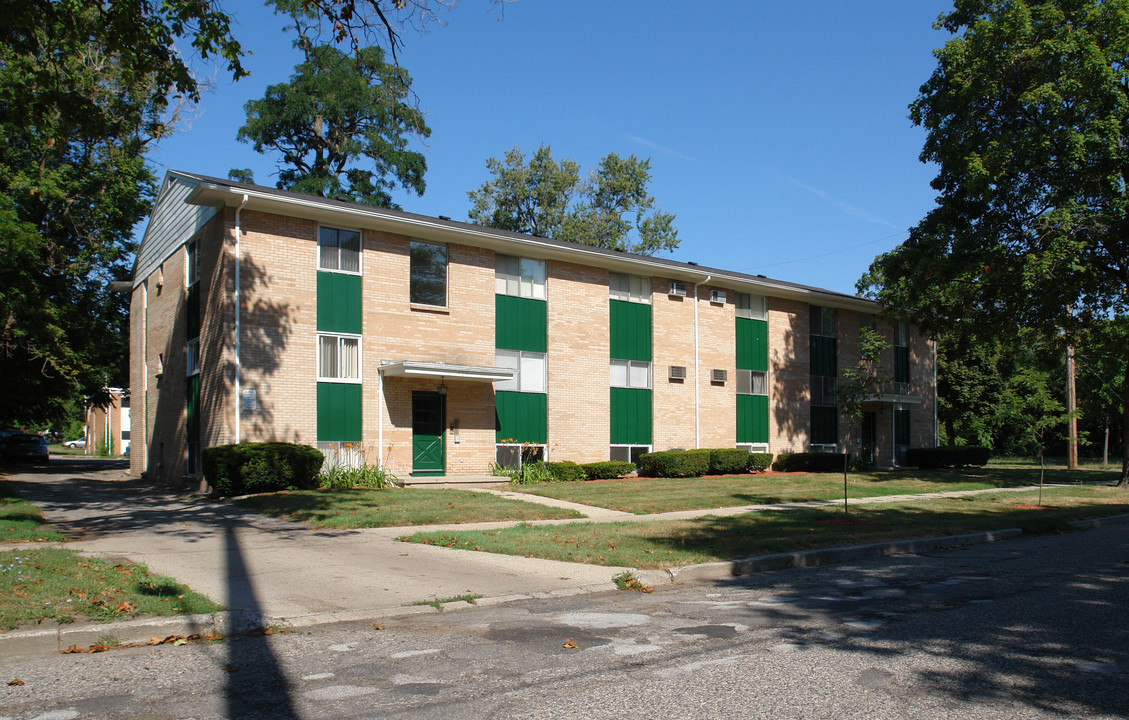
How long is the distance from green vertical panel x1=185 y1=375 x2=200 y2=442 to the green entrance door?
18.5 ft

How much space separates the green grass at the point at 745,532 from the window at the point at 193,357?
12501 mm

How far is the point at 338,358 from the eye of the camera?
2092 cm

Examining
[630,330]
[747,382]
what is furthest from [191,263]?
[747,382]

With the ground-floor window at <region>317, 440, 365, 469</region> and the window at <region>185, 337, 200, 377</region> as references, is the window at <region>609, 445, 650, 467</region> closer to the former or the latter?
the ground-floor window at <region>317, 440, 365, 469</region>

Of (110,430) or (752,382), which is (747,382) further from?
(110,430)

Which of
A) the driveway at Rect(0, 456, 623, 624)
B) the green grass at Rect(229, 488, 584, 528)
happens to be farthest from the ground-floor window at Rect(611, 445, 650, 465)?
the driveway at Rect(0, 456, 623, 624)

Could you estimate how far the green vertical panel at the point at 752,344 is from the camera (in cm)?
2975

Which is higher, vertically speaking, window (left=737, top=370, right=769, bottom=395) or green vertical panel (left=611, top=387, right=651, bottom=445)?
window (left=737, top=370, right=769, bottom=395)

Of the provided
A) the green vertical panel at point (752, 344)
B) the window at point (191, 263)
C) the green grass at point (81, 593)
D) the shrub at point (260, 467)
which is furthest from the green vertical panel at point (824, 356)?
the green grass at point (81, 593)

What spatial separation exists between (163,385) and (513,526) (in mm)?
16185

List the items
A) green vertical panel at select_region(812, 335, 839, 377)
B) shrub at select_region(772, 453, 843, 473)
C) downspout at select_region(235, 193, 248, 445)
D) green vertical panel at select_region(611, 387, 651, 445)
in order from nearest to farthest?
downspout at select_region(235, 193, 248, 445) → green vertical panel at select_region(611, 387, 651, 445) → shrub at select_region(772, 453, 843, 473) → green vertical panel at select_region(812, 335, 839, 377)

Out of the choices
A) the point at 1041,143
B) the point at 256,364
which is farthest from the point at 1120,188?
the point at 256,364

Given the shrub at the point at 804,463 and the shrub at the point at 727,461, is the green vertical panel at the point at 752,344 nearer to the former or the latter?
the shrub at the point at 804,463

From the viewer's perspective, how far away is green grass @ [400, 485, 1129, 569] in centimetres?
1055
